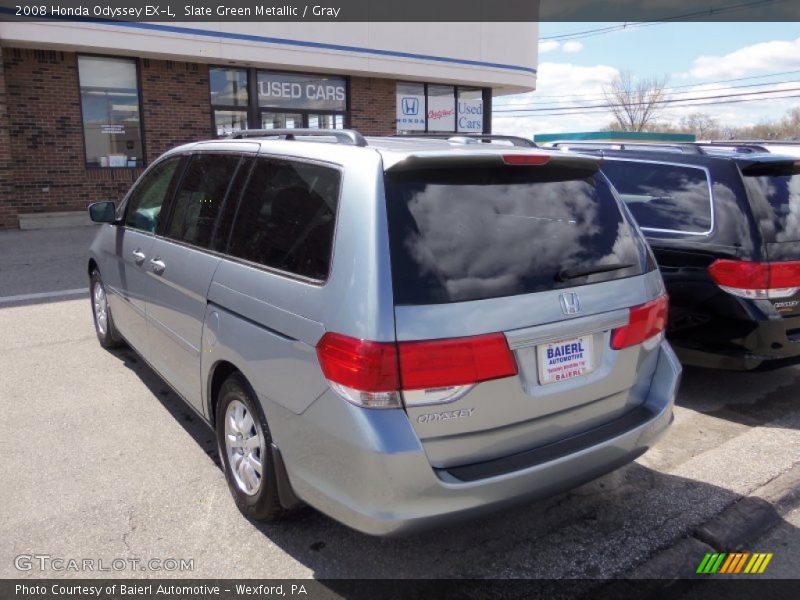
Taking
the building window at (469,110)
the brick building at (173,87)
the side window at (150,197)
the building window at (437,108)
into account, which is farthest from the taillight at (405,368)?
the building window at (469,110)

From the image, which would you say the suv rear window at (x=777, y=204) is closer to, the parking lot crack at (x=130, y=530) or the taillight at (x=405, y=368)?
the taillight at (x=405, y=368)

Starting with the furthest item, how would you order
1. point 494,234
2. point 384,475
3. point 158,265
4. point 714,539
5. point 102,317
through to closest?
point 102,317, point 158,265, point 714,539, point 494,234, point 384,475

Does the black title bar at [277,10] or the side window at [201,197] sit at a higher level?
the black title bar at [277,10]

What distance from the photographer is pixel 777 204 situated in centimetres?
464

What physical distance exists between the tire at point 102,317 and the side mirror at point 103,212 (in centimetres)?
66

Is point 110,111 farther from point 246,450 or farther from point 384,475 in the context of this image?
point 384,475

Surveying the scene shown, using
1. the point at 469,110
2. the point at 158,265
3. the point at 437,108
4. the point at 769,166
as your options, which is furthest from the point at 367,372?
the point at 469,110

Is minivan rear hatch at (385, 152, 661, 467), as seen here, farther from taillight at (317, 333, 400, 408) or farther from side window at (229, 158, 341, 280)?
side window at (229, 158, 341, 280)

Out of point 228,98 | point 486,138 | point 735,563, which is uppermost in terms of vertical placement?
point 228,98

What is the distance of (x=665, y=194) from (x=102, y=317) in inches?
183

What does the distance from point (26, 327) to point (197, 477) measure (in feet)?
12.5

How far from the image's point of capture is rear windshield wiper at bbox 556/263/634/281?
2799mm

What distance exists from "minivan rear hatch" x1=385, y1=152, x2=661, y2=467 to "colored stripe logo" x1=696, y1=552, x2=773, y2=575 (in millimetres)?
766
